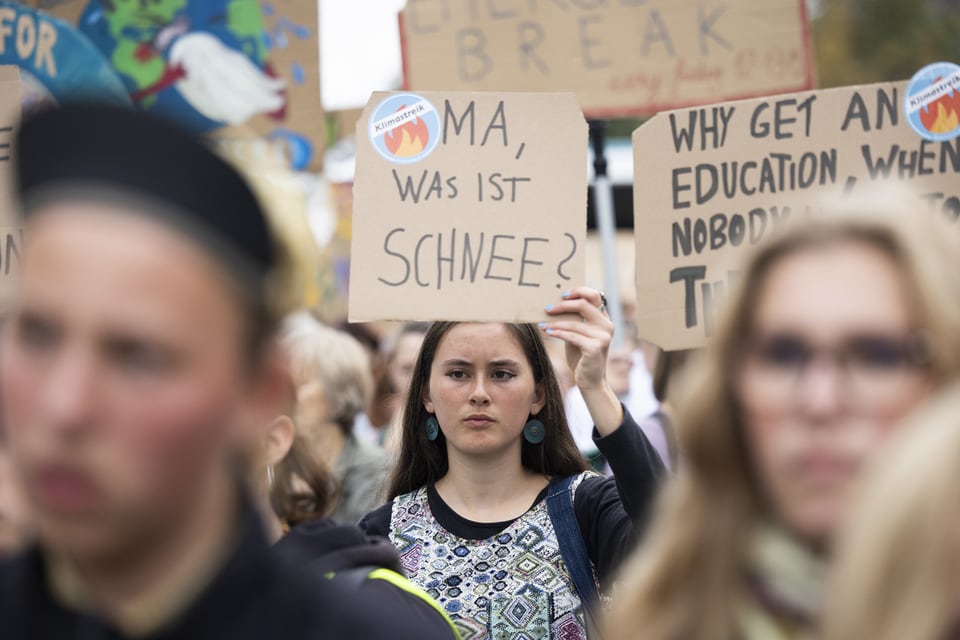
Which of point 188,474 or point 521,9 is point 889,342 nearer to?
point 188,474

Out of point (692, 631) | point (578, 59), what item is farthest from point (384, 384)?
point (692, 631)

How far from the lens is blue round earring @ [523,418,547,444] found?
3869 millimetres

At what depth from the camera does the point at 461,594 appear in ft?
11.3

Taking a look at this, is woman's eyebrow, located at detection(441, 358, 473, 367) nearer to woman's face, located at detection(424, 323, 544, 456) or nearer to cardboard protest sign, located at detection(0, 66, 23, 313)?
woman's face, located at detection(424, 323, 544, 456)

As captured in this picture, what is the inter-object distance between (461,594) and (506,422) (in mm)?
570

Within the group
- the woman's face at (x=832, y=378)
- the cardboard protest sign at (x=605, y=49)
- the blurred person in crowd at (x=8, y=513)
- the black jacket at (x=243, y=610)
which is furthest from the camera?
the cardboard protest sign at (x=605, y=49)

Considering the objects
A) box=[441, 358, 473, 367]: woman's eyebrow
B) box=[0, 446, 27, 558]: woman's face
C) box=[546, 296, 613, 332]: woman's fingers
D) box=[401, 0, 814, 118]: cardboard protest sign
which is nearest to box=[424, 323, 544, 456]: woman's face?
box=[441, 358, 473, 367]: woman's eyebrow

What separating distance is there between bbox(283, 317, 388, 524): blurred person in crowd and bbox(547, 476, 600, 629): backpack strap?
5.93ft

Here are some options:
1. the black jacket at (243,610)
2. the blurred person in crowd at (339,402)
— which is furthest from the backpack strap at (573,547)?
the black jacket at (243,610)

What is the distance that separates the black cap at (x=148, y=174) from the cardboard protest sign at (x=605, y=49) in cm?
442

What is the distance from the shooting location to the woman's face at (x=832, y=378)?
1554 mm

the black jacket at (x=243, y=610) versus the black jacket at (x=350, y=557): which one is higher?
the black jacket at (x=243, y=610)

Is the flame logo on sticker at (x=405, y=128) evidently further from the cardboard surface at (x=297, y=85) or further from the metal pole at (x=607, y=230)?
the cardboard surface at (x=297, y=85)

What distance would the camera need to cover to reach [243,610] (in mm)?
1426
